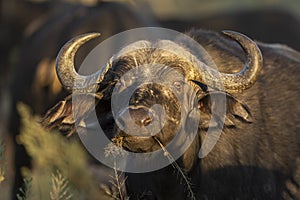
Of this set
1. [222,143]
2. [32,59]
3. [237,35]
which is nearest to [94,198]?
[222,143]

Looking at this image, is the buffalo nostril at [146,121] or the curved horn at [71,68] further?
the curved horn at [71,68]

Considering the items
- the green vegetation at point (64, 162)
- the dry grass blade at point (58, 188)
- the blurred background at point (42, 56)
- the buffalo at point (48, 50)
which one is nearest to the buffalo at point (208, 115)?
the dry grass blade at point (58, 188)

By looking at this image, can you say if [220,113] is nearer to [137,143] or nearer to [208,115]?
[208,115]

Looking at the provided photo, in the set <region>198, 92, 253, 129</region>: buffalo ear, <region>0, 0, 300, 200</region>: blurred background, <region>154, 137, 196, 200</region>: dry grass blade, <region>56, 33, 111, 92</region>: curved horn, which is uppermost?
<region>0, 0, 300, 200</region>: blurred background

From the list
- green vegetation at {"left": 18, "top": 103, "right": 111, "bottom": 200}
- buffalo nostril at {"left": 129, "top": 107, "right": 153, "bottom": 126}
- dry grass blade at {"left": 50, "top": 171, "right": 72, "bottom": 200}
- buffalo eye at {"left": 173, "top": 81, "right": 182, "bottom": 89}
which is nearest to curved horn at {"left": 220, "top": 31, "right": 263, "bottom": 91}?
buffalo eye at {"left": 173, "top": 81, "right": 182, "bottom": 89}

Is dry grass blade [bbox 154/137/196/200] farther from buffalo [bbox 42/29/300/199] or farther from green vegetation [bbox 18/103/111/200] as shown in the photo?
green vegetation [bbox 18/103/111/200]

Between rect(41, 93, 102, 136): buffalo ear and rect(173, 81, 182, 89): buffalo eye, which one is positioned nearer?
rect(173, 81, 182, 89): buffalo eye

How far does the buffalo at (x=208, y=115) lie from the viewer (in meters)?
5.49

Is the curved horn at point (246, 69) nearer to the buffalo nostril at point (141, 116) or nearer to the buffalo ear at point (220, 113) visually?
the buffalo ear at point (220, 113)

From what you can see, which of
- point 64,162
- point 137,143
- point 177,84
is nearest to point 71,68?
point 177,84

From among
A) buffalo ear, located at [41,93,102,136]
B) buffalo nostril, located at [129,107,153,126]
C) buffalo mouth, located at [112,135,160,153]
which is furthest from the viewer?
buffalo ear, located at [41,93,102,136]

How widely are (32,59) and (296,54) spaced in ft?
14.4

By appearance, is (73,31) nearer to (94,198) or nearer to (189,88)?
(94,198)

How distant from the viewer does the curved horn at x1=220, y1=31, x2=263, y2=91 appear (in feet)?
18.0
